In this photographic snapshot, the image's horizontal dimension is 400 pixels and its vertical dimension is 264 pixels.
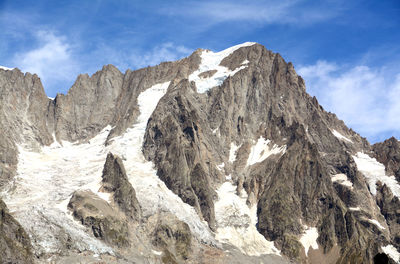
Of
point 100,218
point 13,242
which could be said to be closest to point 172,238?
point 100,218

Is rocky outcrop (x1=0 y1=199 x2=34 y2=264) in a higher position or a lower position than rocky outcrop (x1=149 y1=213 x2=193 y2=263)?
lower

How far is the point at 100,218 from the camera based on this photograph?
178m

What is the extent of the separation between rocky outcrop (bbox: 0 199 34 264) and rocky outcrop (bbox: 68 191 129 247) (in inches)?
1158

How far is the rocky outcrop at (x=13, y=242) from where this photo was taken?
133 meters

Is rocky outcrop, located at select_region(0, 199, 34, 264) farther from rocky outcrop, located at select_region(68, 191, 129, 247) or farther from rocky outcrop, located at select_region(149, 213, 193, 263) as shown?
rocky outcrop, located at select_region(149, 213, 193, 263)

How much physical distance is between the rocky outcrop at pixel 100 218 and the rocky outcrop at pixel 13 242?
29.4 m

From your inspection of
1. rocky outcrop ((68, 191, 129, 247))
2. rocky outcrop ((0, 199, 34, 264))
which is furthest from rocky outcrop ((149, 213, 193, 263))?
rocky outcrop ((0, 199, 34, 264))

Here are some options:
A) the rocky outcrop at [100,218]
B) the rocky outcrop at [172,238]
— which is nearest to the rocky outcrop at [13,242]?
the rocky outcrop at [100,218]

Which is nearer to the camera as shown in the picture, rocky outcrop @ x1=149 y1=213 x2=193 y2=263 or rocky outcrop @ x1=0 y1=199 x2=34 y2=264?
rocky outcrop @ x1=0 y1=199 x2=34 y2=264

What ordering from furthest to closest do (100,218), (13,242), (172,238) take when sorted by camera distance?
(172,238), (100,218), (13,242)

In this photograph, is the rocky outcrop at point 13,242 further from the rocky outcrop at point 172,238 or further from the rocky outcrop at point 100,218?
the rocky outcrop at point 172,238

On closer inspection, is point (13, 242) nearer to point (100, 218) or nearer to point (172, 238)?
point (100, 218)

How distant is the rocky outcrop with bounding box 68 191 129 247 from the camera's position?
17300 cm

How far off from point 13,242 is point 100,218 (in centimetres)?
4075
